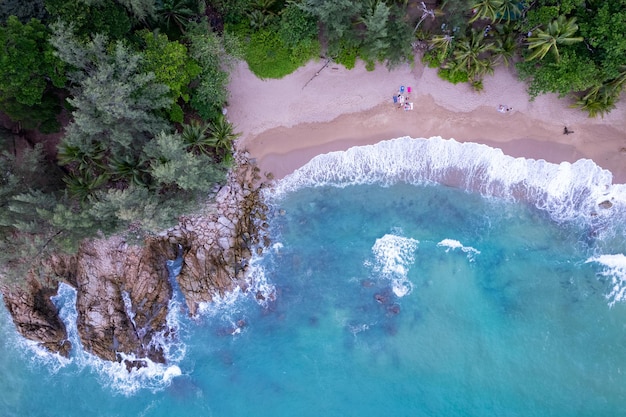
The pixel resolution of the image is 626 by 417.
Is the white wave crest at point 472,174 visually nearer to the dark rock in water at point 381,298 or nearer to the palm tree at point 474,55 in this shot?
the palm tree at point 474,55

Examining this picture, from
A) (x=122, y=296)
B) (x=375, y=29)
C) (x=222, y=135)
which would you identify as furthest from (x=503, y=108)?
(x=122, y=296)

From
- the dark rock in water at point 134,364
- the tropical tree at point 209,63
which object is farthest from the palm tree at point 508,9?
the dark rock in water at point 134,364

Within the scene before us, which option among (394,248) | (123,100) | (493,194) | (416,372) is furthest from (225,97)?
(416,372)

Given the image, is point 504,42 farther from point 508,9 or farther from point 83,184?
point 83,184

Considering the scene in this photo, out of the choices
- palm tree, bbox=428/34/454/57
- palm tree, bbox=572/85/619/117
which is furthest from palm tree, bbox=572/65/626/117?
palm tree, bbox=428/34/454/57

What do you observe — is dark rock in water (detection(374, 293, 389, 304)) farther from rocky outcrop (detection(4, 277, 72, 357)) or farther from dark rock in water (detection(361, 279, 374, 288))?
rocky outcrop (detection(4, 277, 72, 357))
